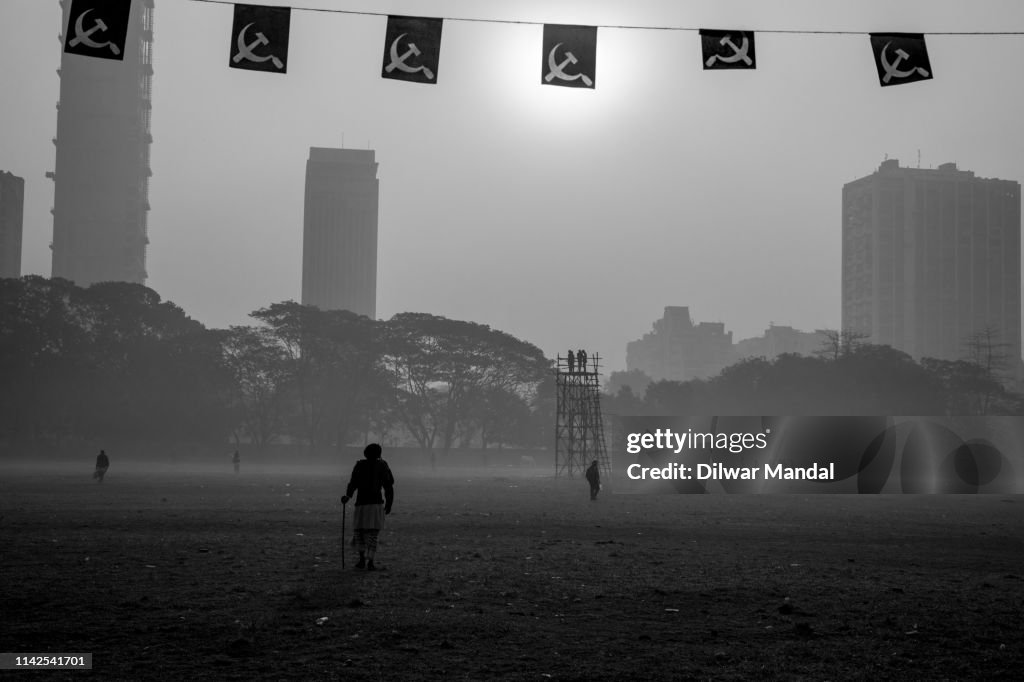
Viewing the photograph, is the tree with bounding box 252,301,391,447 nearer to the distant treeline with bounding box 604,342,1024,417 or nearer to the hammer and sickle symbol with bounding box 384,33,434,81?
the distant treeline with bounding box 604,342,1024,417

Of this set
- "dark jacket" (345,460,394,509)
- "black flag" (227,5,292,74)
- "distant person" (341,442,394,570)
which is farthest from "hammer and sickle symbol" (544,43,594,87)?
"dark jacket" (345,460,394,509)

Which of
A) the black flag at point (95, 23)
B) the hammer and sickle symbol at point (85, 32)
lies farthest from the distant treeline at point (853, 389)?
the hammer and sickle symbol at point (85, 32)

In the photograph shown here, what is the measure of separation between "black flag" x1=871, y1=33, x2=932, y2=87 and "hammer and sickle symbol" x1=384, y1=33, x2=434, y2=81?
7.50m

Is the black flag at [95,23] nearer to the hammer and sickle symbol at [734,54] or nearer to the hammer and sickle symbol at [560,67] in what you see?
the hammer and sickle symbol at [560,67]

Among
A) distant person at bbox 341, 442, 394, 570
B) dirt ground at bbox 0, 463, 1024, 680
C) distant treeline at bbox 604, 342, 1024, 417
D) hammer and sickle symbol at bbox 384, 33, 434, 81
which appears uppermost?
hammer and sickle symbol at bbox 384, 33, 434, 81

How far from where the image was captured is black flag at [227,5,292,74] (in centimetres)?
1816

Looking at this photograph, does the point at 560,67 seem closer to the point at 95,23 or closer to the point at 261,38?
the point at 261,38

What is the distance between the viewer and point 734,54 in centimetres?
1869

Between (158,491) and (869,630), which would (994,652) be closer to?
(869,630)

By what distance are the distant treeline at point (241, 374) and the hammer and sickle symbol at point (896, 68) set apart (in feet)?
278

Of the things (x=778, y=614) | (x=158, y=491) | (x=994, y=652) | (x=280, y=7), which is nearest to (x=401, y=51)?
(x=280, y=7)

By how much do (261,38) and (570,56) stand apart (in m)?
5.12

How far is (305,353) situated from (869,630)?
102m

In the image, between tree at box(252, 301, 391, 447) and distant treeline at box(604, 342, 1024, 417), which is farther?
tree at box(252, 301, 391, 447)
